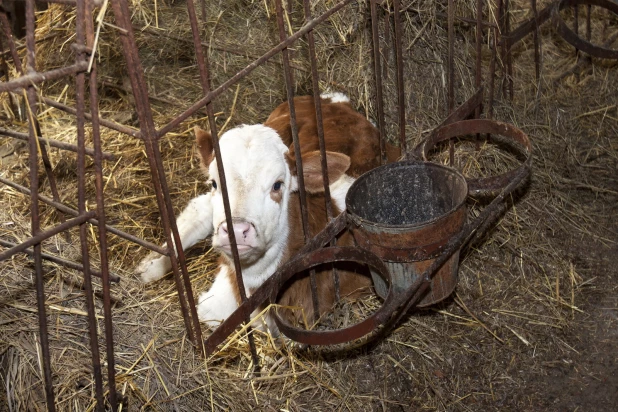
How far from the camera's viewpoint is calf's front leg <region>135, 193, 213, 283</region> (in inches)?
191

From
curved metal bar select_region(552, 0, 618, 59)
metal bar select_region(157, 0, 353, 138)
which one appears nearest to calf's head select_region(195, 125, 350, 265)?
metal bar select_region(157, 0, 353, 138)

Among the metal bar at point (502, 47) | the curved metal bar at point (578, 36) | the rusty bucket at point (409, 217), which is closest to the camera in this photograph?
the rusty bucket at point (409, 217)

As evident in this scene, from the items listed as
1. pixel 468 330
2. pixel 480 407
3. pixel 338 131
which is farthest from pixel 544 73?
pixel 480 407

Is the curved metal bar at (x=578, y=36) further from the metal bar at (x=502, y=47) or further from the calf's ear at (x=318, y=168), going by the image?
the calf's ear at (x=318, y=168)

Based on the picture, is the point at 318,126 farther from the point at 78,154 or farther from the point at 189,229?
the point at 189,229

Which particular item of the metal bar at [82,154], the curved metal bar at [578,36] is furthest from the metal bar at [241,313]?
the curved metal bar at [578,36]

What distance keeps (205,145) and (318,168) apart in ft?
2.08

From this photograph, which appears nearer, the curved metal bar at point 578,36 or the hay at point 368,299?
the hay at point 368,299

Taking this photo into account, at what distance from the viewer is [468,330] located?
4316 millimetres

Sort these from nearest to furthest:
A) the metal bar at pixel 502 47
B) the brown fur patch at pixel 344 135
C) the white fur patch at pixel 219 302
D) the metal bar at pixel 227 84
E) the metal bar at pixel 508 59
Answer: the metal bar at pixel 227 84
the white fur patch at pixel 219 302
the brown fur patch at pixel 344 135
the metal bar at pixel 502 47
the metal bar at pixel 508 59

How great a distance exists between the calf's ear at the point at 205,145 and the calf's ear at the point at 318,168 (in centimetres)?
52

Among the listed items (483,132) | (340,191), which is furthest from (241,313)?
(483,132)

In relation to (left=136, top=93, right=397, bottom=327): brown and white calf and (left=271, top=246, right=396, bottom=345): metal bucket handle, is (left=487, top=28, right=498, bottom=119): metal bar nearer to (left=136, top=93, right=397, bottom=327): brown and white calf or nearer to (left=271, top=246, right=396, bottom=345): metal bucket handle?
(left=136, top=93, right=397, bottom=327): brown and white calf

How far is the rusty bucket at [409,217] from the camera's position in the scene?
3.66 meters
